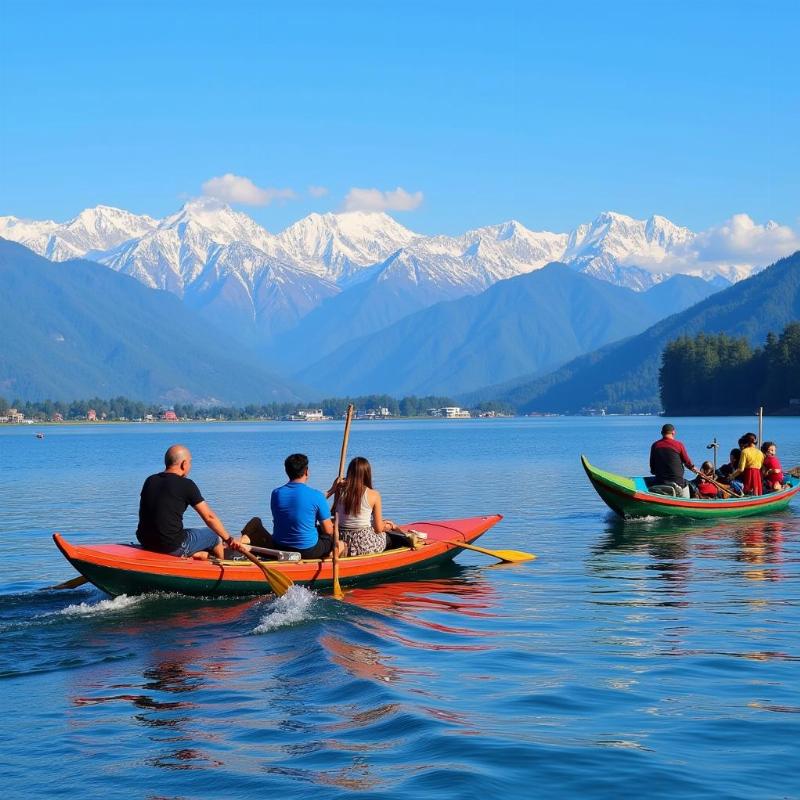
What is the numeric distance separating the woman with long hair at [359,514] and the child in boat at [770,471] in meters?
16.6

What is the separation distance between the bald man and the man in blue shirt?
1.05m

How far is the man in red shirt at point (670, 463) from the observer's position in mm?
Answer: 30062

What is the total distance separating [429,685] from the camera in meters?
13.4

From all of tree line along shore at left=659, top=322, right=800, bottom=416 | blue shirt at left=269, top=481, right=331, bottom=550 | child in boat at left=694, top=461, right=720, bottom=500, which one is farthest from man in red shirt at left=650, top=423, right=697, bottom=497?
tree line along shore at left=659, top=322, right=800, bottom=416

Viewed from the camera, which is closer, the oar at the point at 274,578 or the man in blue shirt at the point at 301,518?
the oar at the point at 274,578

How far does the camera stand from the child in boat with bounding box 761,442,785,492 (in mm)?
33594

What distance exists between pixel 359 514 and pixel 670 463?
12.5 metres

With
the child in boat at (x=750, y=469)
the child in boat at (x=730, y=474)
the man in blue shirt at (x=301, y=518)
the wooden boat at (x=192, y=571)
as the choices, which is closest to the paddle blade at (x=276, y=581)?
the wooden boat at (x=192, y=571)

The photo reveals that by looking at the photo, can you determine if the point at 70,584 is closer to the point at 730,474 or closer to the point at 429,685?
the point at 429,685

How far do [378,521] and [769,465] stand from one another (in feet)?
56.4

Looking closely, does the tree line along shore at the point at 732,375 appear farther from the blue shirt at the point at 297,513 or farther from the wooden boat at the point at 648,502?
the blue shirt at the point at 297,513

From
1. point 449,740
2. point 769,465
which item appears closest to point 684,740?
point 449,740

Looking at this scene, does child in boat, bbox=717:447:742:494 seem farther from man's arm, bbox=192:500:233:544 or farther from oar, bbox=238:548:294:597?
man's arm, bbox=192:500:233:544

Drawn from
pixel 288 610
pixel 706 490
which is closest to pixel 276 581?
pixel 288 610
